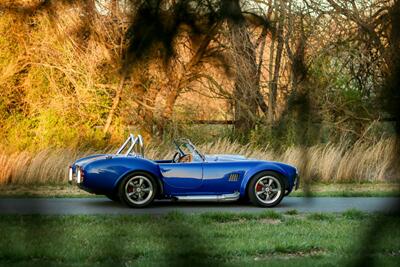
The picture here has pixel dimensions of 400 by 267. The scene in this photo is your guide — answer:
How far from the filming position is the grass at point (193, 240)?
8.57ft

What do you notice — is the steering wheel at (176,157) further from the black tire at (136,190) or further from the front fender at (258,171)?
the front fender at (258,171)

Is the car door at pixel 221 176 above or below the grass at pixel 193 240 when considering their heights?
above

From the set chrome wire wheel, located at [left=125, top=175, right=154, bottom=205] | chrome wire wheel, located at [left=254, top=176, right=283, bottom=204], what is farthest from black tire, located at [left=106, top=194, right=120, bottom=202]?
chrome wire wheel, located at [left=254, top=176, right=283, bottom=204]

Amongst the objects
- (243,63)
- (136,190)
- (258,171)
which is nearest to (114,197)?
(136,190)

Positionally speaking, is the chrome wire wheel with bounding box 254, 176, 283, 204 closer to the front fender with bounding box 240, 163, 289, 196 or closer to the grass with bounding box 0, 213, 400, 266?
the front fender with bounding box 240, 163, 289, 196

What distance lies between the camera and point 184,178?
8336 millimetres

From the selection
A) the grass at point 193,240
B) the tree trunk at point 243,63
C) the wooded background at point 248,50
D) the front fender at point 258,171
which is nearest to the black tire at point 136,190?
the front fender at point 258,171

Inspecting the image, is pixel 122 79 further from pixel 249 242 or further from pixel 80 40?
pixel 249 242

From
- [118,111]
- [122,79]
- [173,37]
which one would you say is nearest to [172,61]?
[173,37]

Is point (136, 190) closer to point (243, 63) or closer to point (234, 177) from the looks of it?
point (234, 177)

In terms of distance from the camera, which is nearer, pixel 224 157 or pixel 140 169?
pixel 224 157

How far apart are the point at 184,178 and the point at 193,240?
18.3 ft

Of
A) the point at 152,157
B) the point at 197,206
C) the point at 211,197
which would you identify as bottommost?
the point at 197,206

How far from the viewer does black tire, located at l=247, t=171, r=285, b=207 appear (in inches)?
335
